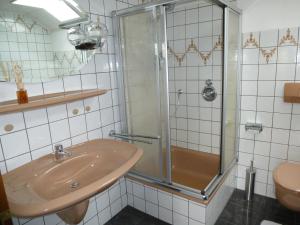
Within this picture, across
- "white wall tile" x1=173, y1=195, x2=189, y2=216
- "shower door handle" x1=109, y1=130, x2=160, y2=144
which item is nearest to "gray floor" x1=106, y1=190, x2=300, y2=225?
"white wall tile" x1=173, y1=195, x2=189, y2=216

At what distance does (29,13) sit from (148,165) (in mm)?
1393

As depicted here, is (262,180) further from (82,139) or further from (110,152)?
(82,139)

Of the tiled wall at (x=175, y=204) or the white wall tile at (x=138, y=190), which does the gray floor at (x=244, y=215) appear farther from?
the white wall tile at (x=138, y=190)

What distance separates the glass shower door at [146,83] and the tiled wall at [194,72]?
57 centimetres

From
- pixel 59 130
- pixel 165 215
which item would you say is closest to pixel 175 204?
pixel 165 215

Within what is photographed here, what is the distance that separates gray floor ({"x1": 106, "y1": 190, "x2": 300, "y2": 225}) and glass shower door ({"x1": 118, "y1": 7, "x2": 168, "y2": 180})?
402 millimetres

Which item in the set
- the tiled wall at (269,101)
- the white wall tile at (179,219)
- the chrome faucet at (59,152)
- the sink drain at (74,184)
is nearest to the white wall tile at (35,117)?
the chrome faucet at (59,152)

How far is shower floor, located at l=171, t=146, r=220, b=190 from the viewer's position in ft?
7.45

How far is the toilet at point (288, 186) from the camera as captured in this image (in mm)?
1577

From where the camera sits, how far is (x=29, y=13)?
1.28m

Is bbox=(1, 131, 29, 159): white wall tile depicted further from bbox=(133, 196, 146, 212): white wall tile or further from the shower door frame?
bbox=(133, 196, 146, 212): white wall tile

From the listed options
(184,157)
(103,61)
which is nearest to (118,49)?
(103,61)

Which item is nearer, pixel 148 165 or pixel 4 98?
pixel 4 98

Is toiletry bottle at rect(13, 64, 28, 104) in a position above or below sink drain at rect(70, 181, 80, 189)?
above
